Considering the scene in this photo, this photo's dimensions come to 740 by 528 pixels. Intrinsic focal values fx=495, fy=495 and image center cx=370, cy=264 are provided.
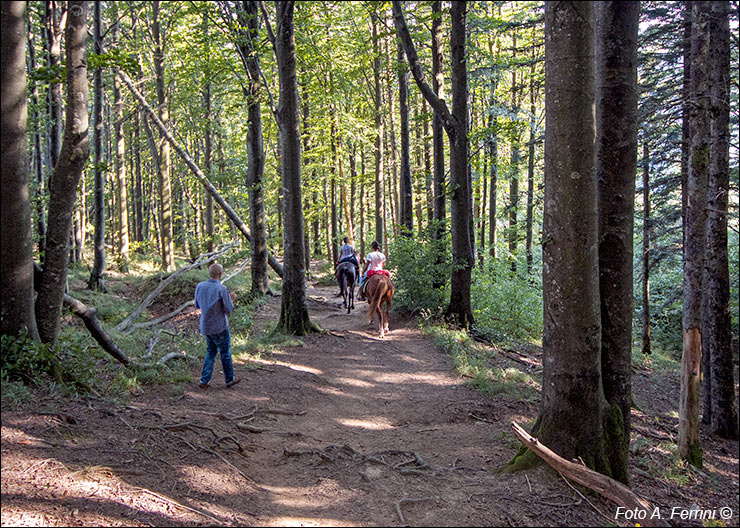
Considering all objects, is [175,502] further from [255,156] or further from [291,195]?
[255,156]

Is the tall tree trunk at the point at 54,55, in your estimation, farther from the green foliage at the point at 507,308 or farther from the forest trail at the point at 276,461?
the green foliage at the point at 507,308

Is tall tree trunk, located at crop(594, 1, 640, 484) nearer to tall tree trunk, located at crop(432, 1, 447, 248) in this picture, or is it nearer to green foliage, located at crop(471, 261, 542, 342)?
green foliage, located at crop(471, 261, 542, 342)

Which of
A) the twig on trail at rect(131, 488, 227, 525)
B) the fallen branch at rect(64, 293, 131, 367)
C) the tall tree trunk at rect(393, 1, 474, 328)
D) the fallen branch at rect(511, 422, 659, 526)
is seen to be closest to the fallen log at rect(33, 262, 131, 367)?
the fallen branch at rect(64, 293, 131, 367)

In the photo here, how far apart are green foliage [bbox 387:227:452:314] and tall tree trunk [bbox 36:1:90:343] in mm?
9553

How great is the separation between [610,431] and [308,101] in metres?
22.6

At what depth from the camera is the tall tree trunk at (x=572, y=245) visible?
A: 4.63 metres

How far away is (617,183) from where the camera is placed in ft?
17.2

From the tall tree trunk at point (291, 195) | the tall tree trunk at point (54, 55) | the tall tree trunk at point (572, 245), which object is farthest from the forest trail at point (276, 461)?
the tall tree trunk at point (54, 55)

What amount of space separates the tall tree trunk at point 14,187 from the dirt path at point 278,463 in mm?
1323

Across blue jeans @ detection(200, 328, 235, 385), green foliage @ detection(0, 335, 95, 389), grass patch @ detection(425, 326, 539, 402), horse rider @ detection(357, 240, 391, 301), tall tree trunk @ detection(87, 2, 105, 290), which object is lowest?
grass patch @ detection(425, 326, 539, 402)

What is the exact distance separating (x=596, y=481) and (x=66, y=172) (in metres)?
6.85

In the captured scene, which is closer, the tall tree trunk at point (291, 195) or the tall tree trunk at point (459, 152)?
the tall tree trunk at point (291, 195)

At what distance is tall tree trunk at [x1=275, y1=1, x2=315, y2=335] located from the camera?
11.4m

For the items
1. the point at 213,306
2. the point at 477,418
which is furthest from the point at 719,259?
the point at 213,306
